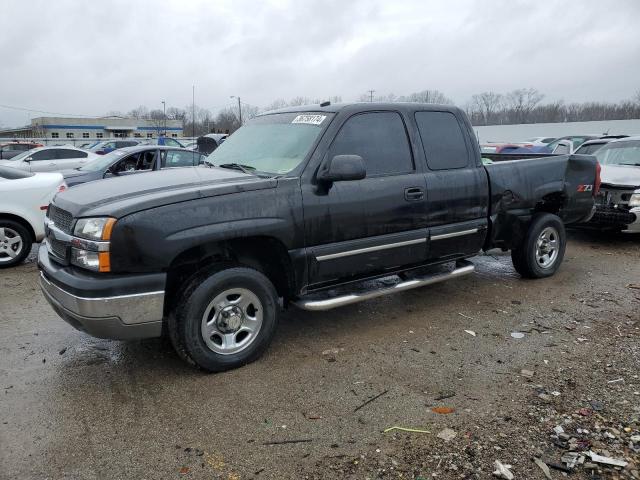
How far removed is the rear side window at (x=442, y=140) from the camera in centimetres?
488

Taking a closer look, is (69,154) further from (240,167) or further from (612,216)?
(612,216)

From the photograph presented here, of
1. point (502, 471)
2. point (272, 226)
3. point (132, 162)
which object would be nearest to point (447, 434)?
point (502, 471)

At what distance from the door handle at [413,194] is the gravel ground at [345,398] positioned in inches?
47.5

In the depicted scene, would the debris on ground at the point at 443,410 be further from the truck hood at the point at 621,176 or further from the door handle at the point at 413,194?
the truck hood at the point at 621,176

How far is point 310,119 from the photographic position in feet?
14.8

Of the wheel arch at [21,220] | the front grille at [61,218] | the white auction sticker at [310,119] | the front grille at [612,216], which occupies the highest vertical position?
the white auction sticker at [310,119]

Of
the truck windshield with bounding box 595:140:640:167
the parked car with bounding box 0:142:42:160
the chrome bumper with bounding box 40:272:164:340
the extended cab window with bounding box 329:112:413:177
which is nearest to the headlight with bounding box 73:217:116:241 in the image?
the chrome bumper with bounding box 40:272:164:340

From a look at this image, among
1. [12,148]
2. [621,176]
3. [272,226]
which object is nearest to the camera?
[272,226]

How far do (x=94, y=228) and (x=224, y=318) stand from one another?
3.61 feet

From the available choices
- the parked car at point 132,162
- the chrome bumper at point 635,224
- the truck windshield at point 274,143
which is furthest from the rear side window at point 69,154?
the chrome bumper at point 635,224


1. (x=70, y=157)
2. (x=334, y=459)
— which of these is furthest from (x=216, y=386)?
(x=70, y=157)

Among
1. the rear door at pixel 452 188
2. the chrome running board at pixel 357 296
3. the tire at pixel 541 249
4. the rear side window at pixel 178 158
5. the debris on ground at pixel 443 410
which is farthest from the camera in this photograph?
the rear side window at pixel 178 158

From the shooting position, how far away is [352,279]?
444 centimetres

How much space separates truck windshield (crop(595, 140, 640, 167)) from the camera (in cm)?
901
